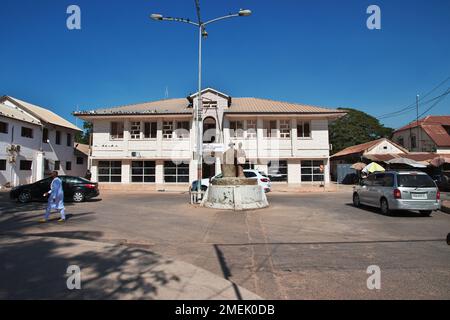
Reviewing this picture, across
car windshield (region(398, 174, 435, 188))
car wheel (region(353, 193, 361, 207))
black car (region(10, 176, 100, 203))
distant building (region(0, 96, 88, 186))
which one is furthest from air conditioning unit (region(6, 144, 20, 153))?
car windshield (region(398, 174, 435, 188))

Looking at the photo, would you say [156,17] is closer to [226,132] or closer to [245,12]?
[245,12]

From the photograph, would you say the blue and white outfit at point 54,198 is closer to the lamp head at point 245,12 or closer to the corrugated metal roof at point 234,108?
the lamp head at point 245,12

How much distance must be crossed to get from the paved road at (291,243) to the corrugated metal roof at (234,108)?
1562 centimetres

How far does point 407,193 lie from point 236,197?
20.5 ft

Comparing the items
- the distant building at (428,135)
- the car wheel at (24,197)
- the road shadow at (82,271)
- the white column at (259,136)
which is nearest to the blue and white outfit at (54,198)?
the road shadow at (82,271)

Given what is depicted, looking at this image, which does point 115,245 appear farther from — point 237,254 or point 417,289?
point 417,289

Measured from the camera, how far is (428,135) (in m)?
35.6

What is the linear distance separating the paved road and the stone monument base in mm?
717

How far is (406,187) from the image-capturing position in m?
10.7

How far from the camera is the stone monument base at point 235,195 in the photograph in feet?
40.2

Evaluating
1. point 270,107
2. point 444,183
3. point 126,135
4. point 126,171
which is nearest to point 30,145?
point 126,135

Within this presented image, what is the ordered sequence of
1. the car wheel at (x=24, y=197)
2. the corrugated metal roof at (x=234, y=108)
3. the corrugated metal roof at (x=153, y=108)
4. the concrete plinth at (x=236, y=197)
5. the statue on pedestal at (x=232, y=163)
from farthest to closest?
the corrugated metal roof at (x=153, y=108) → the corrugated metal roof at (x=234, y=108) → the car wheel at (x=24, y=197) → the statue on pedestal at (x=232, y=163) → the concrete plinth at (x=236, y=197)

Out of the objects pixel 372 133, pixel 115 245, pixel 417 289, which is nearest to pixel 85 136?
pixel 372 133

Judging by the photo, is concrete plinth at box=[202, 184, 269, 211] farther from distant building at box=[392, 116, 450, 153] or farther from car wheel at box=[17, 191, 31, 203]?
distant building at box=[392, 116, 450, 153]
